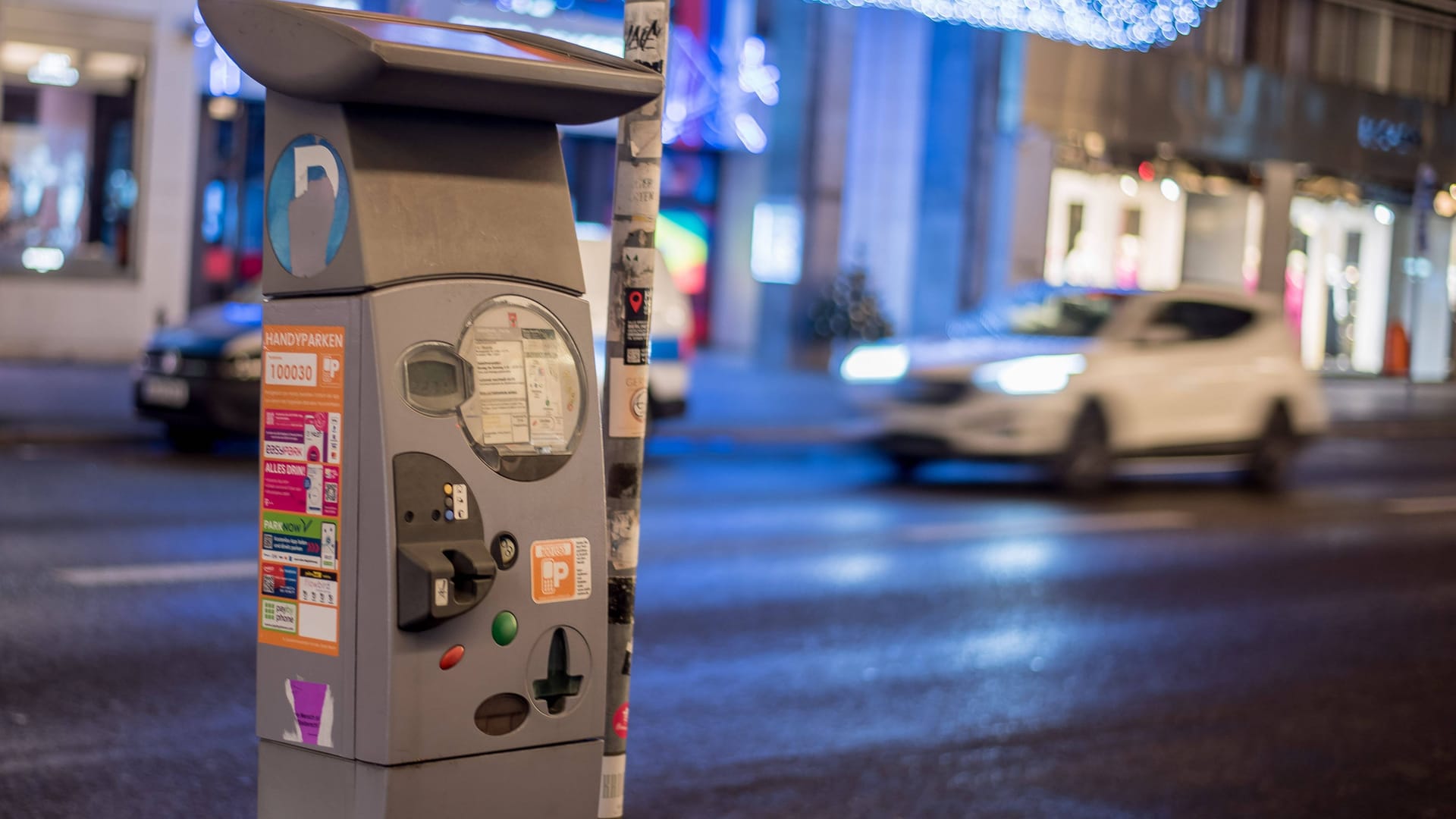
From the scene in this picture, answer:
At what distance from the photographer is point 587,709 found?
3.43 meters

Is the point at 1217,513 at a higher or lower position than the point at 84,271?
lower

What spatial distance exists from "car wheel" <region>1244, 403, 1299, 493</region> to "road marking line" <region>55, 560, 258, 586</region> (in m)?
9.99

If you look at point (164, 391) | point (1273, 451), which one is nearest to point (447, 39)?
point (164, 391)

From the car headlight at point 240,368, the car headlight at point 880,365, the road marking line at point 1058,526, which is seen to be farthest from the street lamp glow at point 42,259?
the road marking line at point 1058,526

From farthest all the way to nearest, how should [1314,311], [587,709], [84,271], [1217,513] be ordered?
[1314,311] → [84,271] → [1217,513] → [587,709]

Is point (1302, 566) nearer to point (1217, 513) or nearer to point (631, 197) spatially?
point (1217, 513)

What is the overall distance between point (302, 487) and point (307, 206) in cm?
56

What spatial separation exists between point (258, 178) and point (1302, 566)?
584 inches

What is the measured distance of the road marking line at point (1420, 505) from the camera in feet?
45.7

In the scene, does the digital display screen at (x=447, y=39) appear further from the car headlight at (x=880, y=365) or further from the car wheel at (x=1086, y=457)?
the car wheel at (x=1086, y=457)

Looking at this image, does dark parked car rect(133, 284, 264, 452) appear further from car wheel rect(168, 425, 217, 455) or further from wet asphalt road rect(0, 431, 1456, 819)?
wet asphalt road rect(0, 431, 1456, 819)

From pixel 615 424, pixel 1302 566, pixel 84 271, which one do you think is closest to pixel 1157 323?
pixel 1302 566

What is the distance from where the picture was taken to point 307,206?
325 centimetres

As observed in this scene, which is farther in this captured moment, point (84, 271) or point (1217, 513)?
point (84, 271)
